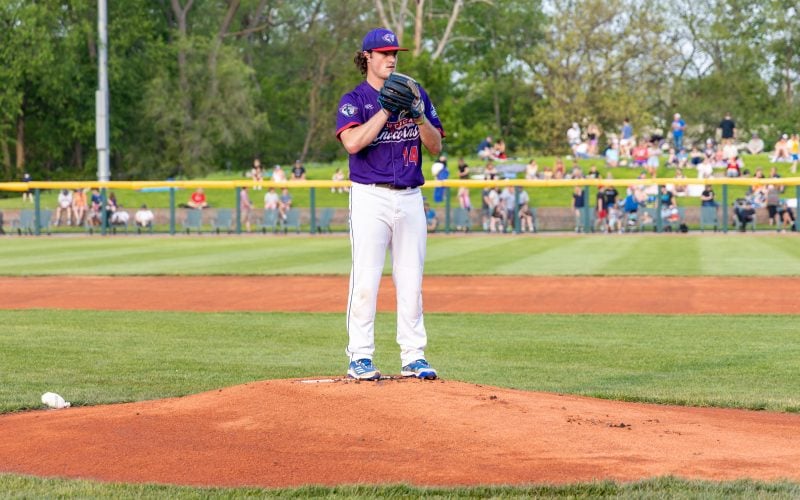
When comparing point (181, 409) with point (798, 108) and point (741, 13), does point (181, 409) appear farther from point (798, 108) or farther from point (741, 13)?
point (741, 13)

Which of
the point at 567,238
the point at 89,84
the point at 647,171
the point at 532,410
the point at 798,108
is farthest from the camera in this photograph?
the point at 798,108

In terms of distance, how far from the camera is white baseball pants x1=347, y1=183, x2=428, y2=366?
22.4 ft

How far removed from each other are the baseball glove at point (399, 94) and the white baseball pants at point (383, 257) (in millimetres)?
524

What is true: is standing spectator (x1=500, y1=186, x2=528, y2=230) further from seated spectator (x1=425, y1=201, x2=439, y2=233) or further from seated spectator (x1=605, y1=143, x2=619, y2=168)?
seated spectator (x1=605, y1=143, x2=619, y2=168)

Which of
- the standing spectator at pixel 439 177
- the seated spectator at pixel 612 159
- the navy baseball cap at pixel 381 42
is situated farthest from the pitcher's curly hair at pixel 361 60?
the seated spectator at pixel 612 159

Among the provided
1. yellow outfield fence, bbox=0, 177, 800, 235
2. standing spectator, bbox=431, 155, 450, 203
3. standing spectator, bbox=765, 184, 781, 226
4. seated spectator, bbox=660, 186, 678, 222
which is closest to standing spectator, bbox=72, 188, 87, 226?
yellow outfield fence, bbox=0, 177, 800, 235

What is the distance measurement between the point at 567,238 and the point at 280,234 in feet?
26.5

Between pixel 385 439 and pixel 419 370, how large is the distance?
4.10 ft

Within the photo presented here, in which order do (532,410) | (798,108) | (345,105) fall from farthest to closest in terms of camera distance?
(798,108) → (345,105) → (532,410)

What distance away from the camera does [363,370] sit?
688cm

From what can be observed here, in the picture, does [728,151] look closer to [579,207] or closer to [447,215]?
[579,207]

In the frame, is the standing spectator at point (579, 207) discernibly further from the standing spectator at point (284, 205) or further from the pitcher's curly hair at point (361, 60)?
the pitcher's curly hair at point (361, 60)

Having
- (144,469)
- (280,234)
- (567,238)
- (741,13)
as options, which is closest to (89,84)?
(280,234)

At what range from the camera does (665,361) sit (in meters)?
10.1
